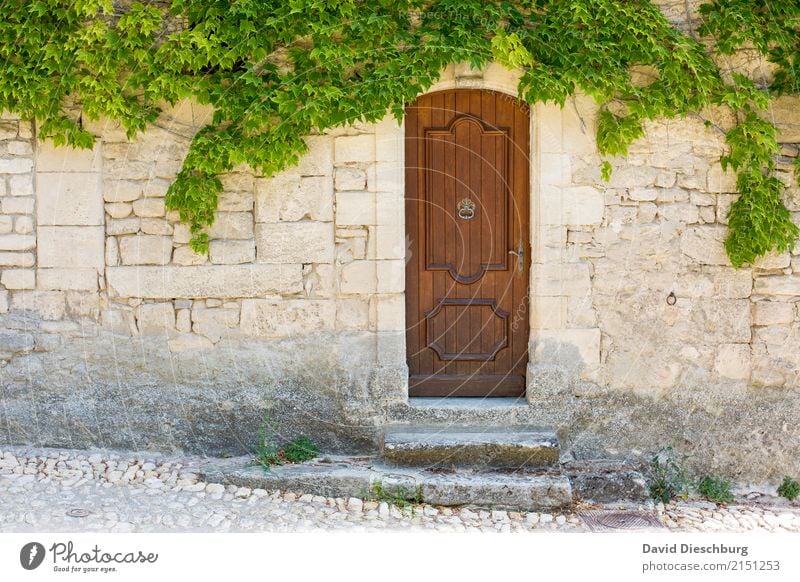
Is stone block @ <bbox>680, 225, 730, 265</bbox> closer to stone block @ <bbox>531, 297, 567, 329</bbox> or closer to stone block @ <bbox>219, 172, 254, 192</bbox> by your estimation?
stone block @ <bbox>531, 297, 567, 329</bbox>

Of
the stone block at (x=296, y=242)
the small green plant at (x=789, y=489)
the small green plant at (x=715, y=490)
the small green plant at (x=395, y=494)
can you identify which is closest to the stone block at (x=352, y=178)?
the stone block at (x=296, y=242)

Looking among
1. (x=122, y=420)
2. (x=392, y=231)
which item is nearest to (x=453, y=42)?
(x=392, y=231)

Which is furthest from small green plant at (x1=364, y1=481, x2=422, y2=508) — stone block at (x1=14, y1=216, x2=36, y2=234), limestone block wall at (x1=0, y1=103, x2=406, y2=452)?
stone block at (x1=14, y1=216, x2=36, y2=234)

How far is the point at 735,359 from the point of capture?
217 inches

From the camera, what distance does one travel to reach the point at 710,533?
4.77 metres

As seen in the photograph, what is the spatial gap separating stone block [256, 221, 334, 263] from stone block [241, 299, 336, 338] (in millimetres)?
269

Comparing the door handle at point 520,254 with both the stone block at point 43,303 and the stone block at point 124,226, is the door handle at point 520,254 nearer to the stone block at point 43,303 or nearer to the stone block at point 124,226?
the stone block at point 124,226

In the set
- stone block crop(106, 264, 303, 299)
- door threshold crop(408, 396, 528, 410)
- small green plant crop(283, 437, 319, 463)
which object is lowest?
small green plant crop(283, 437, 319, 463)

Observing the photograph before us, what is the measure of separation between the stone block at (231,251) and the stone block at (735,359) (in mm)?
2974

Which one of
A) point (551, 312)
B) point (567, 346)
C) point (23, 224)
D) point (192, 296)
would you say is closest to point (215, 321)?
point (192, 296)

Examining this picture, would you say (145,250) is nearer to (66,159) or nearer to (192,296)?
(192,296)

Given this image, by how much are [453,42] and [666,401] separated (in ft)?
8.44

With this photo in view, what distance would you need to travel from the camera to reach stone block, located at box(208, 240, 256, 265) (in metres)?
5.43

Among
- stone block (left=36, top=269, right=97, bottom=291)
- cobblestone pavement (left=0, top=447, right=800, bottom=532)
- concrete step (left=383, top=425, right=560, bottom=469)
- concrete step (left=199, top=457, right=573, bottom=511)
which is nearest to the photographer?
cobblestone pavement (left=0, top=447, right=800, bottom=532)
